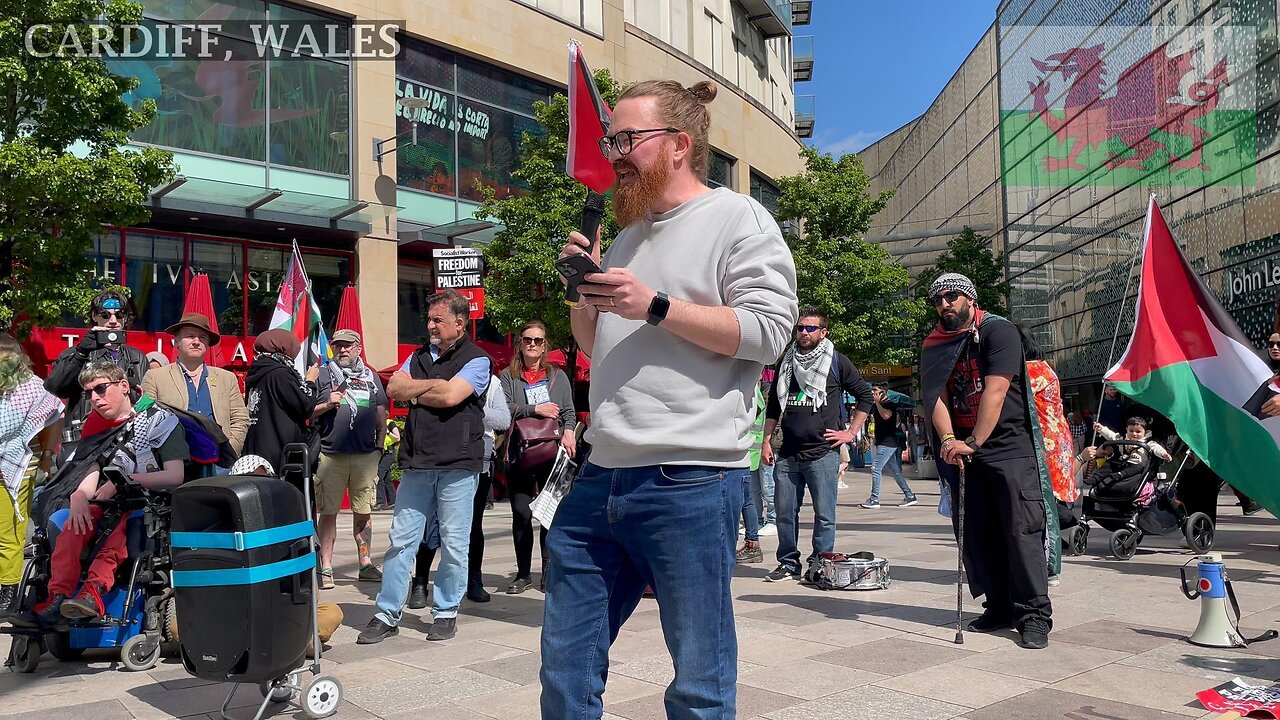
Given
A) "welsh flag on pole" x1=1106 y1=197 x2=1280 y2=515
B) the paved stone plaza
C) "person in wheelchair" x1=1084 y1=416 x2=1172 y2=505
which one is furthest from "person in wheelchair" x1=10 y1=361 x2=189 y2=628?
"person in wheelchair" x1=1084 y1=416 x2=1172 y2=505

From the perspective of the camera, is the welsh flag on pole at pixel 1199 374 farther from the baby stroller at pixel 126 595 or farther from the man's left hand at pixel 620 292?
the baby stroller at pixel 126 595

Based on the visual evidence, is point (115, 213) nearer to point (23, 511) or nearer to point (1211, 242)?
point (23, 511)

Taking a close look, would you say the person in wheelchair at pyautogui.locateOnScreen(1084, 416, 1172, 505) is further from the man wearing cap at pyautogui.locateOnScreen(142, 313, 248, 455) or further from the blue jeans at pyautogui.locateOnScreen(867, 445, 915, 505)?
the man wearing cap at pyautogui.locateOnScreen(142, 313, 248, 455)

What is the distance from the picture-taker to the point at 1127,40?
29531 mm

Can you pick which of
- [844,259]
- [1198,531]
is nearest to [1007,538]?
[1198,531]

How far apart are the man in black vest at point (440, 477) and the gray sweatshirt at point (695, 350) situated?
11.2 ft

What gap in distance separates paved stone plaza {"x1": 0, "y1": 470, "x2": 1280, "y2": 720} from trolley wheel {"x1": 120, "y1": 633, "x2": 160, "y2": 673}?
8 centimetres

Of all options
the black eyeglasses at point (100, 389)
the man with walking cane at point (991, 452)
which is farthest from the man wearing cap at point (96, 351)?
the man with walking cane at point (991, 452)

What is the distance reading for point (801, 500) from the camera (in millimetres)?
8000

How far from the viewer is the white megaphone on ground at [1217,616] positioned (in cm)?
521

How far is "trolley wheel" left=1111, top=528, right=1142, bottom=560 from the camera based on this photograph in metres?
8.83

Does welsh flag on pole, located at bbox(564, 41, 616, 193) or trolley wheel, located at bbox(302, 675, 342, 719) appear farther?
trolley wheel, located at bbox(302, 675, 342, 719)

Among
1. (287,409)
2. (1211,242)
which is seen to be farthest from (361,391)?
(1211,242)

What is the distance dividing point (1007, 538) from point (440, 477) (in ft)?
10.2
